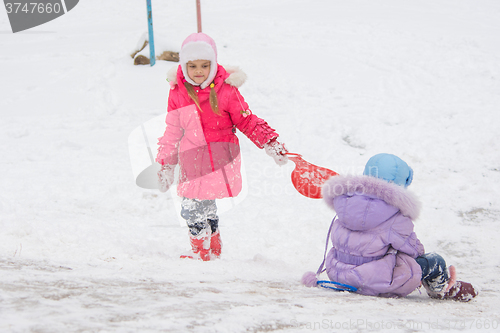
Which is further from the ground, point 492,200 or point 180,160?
point 180,160

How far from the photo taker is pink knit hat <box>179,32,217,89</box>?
109 inches

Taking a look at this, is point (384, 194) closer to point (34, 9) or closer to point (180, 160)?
point (180, 160)

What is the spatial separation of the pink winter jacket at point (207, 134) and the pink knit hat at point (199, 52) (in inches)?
2.1

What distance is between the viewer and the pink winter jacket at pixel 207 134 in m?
2.88

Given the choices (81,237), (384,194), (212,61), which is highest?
(212,61)

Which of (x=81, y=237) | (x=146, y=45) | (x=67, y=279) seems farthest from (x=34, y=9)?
(x=67, y=279)

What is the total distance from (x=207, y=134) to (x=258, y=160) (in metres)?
2.42

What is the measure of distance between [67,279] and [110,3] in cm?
1320

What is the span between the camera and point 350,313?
1.70 m

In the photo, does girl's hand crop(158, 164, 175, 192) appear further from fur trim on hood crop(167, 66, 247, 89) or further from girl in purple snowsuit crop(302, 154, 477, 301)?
girl in purple snowsuit crop(302, 154, 477, 301)

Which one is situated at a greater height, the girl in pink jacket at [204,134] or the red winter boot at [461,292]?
the girl in pink jacket at [204,134]

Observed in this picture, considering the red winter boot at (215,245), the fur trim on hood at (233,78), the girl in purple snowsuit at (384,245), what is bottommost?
the red winter boot at (215,245)

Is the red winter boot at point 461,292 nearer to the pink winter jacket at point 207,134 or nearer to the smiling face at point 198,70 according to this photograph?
the pink winter jacket at point 207,134

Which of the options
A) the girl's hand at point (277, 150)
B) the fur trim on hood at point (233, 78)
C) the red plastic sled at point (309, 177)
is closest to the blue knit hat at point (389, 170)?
the red plastic sled at point (309, 177)
